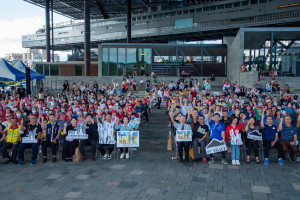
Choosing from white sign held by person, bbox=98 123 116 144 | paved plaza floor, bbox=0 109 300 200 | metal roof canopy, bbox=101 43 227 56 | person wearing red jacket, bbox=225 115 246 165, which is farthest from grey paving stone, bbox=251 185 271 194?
metal roof canopy, bbox=101 43 227 56

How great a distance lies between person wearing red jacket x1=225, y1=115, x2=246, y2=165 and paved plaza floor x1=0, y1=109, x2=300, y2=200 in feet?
1.03

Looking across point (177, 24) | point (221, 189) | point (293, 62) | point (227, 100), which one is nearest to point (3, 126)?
point (221, 189)

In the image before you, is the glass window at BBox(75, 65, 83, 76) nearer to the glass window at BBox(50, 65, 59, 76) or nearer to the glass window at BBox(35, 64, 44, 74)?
the glass window at BBox(50, 65, 59, 76)

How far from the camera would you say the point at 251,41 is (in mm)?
29328

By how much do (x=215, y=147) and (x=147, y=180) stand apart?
2.69 meters

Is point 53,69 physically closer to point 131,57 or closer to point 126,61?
point 126,61

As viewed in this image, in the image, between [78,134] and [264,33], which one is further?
[264,33]

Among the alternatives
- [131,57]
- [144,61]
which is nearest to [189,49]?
[144,61]

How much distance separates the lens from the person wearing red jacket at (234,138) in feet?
28.7

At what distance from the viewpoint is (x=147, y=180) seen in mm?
7355

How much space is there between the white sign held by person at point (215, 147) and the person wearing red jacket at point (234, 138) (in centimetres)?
31

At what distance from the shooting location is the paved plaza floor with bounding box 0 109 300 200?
6453 millimetres

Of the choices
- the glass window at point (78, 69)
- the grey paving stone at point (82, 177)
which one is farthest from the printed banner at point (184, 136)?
the glass window at point (78, 69)

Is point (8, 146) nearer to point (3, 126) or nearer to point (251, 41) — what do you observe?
point (3, 126)
